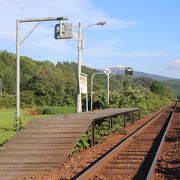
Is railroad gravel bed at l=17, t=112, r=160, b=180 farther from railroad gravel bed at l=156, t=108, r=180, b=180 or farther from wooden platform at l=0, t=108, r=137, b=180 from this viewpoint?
railroad gravel bed at l=156, t=108, r=180, b=180

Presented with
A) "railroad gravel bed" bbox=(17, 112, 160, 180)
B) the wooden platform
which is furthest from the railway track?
the wooden platform

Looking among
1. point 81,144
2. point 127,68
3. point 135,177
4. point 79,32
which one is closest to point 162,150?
point 81,144

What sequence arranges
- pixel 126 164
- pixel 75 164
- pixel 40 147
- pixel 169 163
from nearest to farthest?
pixel 126 164 < pixel 75 164 < pixel 169 163 < pixel 40 147

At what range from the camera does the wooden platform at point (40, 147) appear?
12.2 m

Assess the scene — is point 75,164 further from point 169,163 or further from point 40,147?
point 169,163

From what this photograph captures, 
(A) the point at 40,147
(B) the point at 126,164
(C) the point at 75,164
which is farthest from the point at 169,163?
(A) the point at 40,147

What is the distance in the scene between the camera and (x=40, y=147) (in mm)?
13852

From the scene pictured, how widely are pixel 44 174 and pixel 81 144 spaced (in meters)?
5.06

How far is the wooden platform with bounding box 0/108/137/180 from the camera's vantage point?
40.0ft

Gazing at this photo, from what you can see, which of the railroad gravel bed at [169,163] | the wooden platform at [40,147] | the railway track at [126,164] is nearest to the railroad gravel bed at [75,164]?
the wooden platform at [40,147]

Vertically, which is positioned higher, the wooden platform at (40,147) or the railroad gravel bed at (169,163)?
the wooden platform at (40,147)

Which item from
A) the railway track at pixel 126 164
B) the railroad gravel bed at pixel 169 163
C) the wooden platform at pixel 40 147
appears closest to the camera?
the railway track at pixel 126 164

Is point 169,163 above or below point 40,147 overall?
below

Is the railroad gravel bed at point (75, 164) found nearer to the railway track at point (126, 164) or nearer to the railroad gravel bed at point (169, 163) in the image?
the railway track at point (126, 164)
